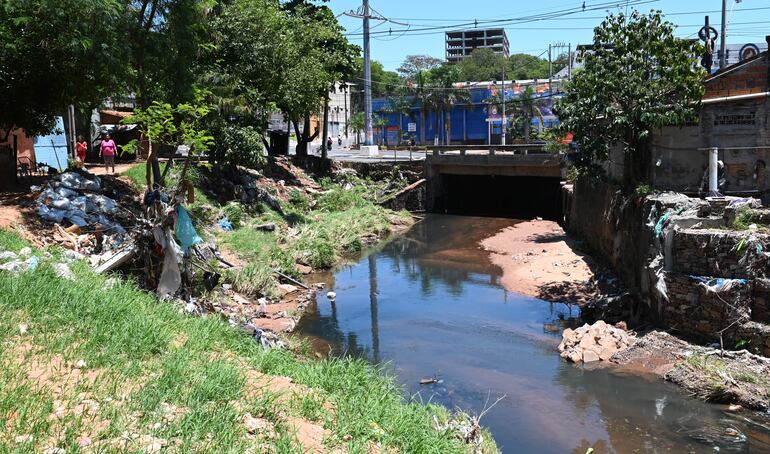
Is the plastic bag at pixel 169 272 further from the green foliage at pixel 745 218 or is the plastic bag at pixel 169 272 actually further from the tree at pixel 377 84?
the tree at pixel 377 84

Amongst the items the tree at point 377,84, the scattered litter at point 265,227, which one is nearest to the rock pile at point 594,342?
the scattered litter at point 265,227

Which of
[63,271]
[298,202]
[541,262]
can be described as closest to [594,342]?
[541,262]

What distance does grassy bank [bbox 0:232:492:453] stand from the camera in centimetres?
632

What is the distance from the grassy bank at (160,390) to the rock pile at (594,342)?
5788 mm

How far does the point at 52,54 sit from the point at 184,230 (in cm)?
704

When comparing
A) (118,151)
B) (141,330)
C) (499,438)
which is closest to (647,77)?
(499,438)

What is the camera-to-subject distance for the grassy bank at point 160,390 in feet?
20.7

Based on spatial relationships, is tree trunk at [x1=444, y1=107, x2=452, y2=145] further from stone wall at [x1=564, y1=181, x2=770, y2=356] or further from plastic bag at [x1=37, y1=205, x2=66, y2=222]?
plastic bag at [x1=37, y1=205, x2=66, y2=222]

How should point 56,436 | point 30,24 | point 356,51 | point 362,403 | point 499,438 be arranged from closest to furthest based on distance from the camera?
point 56,436, point 362,403, point 499,438, point 30,24, point 356,51

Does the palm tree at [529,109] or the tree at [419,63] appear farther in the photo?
the tree at [419,63]

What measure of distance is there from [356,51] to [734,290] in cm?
3096

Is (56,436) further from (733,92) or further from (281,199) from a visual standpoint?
(281,199)

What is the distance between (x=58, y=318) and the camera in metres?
8.78

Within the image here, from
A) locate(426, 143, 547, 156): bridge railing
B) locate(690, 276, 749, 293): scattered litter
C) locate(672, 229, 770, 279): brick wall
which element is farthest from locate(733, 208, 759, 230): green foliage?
locate(426, 143, 547, 156): bridge railing
